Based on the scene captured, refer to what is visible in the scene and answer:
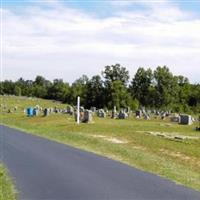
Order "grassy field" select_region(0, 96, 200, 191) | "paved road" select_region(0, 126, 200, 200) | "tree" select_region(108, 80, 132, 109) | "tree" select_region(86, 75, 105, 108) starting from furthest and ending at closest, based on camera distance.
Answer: "tree" select_region(86, 75, 105, 108)
"tree" select_region(108, 80, 132, 109)
"grassy field" select_region(0, 96, 200, 191)
"paved road" select_region(0, 126, 200, 200)

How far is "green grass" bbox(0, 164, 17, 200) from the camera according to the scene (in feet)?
37.2

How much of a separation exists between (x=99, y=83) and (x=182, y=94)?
43.7 ft

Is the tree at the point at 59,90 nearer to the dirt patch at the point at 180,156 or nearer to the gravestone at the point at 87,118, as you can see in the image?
the gravestone at the point at 87,118

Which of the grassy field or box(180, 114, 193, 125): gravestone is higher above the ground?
box(180, 114, 193, 125): gravestone

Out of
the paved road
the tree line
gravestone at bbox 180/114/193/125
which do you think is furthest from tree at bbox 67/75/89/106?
the paved road

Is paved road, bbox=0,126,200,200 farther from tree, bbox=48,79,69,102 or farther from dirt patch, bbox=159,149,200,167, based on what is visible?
tree, bbox=48,79,69,102

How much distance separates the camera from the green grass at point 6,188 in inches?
446

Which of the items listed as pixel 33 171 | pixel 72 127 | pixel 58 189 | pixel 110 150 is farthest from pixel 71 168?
pixel 72 127

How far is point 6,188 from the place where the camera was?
12.3 meters

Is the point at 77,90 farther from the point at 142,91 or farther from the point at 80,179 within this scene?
the point at 80,179

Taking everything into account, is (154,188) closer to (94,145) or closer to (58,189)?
(58,189)

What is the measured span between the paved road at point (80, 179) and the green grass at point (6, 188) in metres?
0.20

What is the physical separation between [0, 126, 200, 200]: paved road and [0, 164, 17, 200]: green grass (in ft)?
0.65

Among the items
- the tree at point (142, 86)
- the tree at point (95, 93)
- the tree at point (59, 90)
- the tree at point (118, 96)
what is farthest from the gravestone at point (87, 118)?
the tree at point (59, 90)
